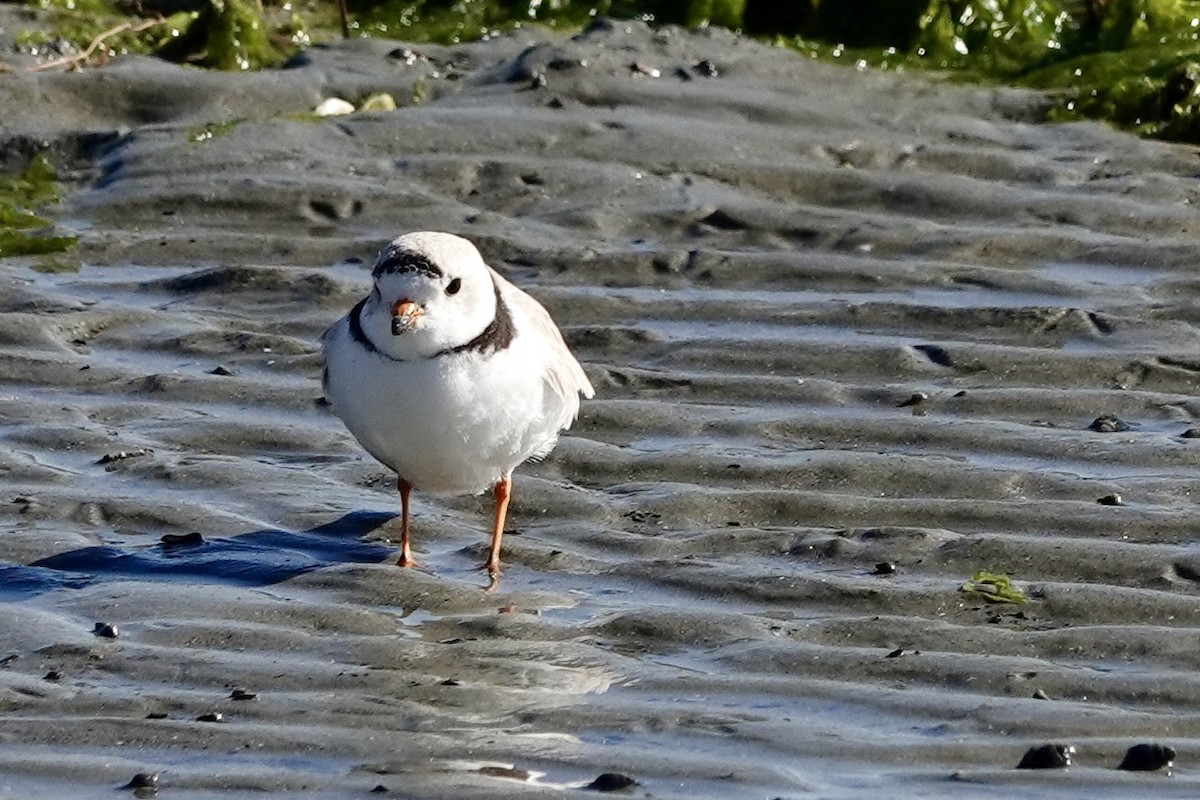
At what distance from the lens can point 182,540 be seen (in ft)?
20.4

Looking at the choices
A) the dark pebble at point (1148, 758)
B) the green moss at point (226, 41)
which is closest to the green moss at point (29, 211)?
the green moss at point (226, 41)

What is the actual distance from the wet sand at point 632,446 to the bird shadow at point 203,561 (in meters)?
0.02

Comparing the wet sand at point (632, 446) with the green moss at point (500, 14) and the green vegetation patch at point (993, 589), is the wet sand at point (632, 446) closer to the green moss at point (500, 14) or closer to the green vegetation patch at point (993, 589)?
the green vegetation patch at point (993, 589)

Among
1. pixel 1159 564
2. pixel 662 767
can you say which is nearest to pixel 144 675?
pixel 662 767

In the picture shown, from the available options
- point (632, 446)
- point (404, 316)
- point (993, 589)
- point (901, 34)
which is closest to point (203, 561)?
point (404, 316)

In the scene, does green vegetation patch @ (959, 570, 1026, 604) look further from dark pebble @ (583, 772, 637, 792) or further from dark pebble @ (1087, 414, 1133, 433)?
dark pebble @ (583, 772, 637, 792)

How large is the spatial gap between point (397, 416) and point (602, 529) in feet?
2.45

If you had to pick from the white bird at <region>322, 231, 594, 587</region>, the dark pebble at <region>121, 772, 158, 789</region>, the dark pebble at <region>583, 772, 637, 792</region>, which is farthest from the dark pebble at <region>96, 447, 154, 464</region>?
the dark pebble at <region>583, 772, 637, 792</region>

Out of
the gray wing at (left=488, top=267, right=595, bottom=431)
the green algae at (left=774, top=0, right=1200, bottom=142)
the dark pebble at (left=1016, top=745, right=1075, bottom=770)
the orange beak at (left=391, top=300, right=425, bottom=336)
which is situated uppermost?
the green algae at (left=774, top=0, right=1200, bottom=142)

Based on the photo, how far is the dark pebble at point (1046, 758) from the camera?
453 centimetres

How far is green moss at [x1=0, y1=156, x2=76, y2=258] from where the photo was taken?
8.84 m

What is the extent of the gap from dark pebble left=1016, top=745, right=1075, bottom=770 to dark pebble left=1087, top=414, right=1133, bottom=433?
2463 millimetres

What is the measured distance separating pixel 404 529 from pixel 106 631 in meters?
1.08

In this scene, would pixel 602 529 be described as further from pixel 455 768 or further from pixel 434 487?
pixel 455 768
